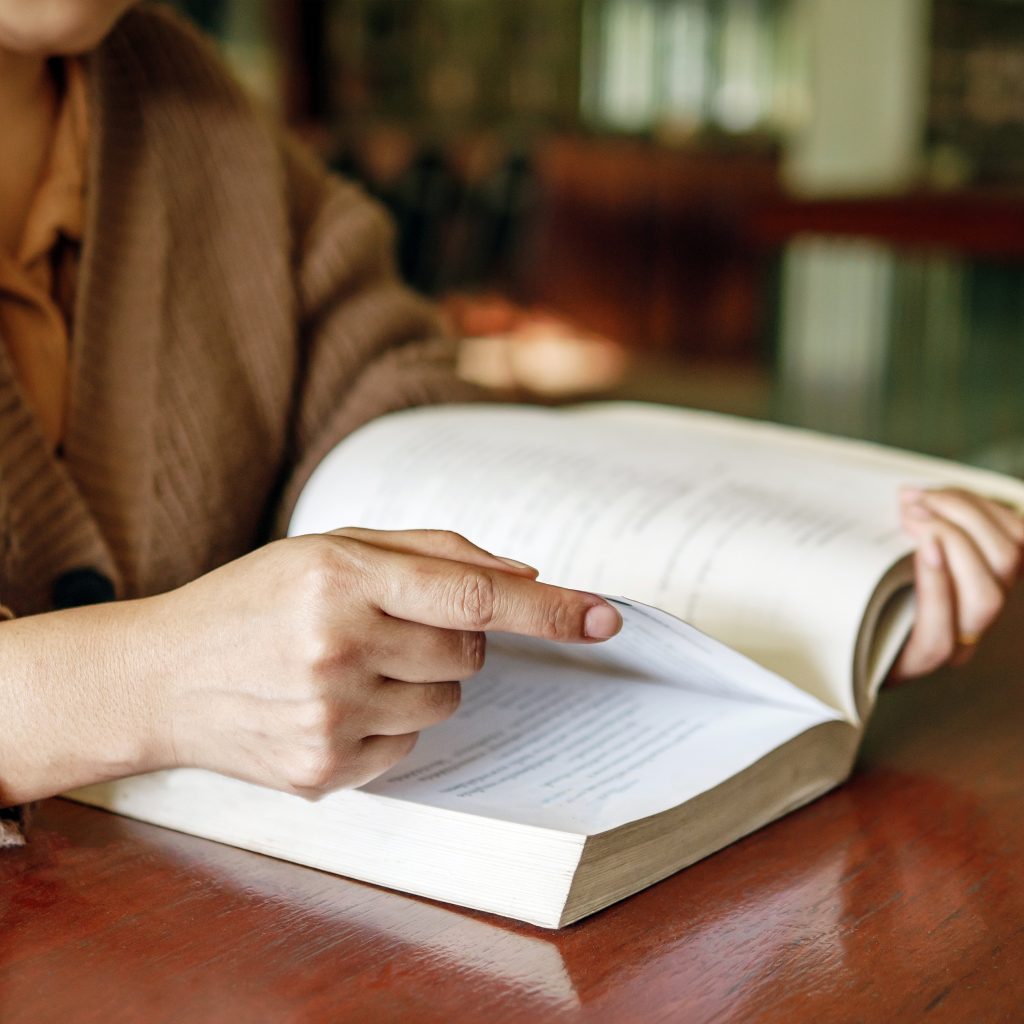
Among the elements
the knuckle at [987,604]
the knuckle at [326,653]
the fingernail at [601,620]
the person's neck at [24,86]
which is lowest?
the knuckle at [987,604]

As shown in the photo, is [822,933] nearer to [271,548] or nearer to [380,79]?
[271,548]

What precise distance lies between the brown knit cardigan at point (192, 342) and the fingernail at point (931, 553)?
1.31ft

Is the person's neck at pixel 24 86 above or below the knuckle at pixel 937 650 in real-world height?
above

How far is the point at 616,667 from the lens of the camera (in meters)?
0.56

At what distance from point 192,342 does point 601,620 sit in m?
0.46

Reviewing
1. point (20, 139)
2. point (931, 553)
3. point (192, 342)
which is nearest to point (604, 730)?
point (931, 553)

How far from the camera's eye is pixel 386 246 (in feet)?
3.18

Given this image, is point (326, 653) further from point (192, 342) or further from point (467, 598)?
point (192, 342)

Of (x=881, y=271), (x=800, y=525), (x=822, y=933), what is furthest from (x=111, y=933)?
(x=881, y=271)

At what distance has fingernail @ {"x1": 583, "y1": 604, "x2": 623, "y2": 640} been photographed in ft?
1.42

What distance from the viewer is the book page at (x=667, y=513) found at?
543mm

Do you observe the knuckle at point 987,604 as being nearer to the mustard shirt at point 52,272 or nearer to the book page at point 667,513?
the book page at point 667,513

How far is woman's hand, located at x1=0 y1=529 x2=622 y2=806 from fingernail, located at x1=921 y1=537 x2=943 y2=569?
188 millimetres

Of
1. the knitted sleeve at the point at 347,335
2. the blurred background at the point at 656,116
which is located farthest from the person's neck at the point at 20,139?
the blurred background at the point at 656,116
